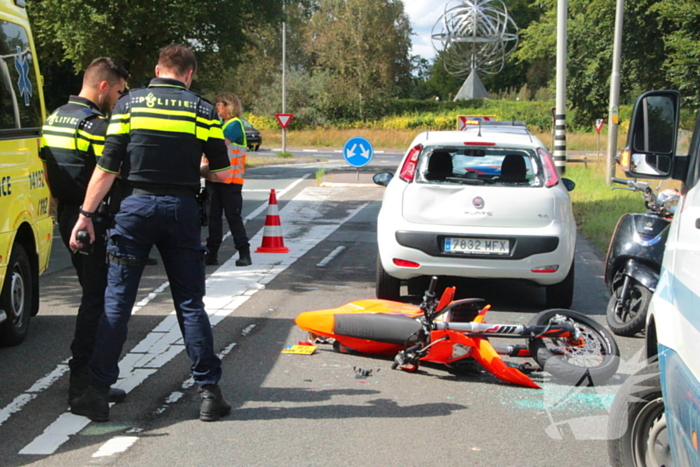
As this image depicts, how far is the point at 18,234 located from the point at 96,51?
18.6 m

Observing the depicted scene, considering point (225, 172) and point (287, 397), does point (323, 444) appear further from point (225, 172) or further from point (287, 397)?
point (225, 172)

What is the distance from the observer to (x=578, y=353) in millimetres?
5582

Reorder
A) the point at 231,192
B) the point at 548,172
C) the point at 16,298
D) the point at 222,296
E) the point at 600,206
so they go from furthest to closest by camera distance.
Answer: the point at 600,206 → the point at 231,192 → the point at 222,296 → the point at 548,172 → the point at 16,298

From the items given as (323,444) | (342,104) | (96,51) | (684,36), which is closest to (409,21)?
(342,104)

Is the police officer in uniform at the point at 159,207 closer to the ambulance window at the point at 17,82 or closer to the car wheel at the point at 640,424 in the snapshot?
the ambulance window at the point at 17,82

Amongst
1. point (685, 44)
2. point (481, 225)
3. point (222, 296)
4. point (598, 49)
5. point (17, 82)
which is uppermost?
point (598, 49)

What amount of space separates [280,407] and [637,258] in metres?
3.50

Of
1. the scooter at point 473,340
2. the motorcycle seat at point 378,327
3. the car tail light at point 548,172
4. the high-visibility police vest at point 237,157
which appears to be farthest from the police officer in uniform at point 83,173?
the high-visibility police vest at point 237,157

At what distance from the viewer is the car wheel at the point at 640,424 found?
10.5 feet

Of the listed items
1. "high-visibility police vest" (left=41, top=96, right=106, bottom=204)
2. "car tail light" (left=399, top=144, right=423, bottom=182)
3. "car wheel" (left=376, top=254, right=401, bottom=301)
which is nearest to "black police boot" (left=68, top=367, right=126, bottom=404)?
"high-visibility police vest" (left=41, top=96, right=106, bottom=204)

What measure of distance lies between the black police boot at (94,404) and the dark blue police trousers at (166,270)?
0.18ft

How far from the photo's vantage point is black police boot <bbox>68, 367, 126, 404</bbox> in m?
4.71

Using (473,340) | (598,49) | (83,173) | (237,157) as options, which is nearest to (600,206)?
(237,157)

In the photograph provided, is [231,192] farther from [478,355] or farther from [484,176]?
[478,355]
